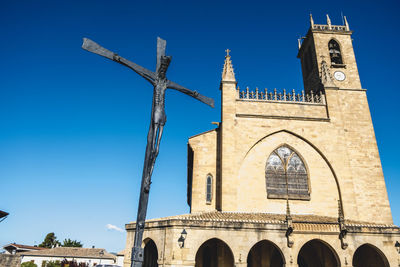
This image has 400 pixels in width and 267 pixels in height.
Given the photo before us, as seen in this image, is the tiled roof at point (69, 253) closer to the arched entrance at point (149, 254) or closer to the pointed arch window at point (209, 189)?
the arched entrance at point (149, 254)

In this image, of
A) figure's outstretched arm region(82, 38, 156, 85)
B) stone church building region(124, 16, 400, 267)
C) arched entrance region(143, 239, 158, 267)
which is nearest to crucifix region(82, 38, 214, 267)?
figure's outstretched arm region(82, 38, 156, 85)

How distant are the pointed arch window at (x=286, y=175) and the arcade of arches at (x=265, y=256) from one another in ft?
10.00

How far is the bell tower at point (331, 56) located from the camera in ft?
76.4

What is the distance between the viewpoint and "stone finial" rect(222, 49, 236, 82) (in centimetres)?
2095

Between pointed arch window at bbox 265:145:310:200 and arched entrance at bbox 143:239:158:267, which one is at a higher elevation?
pointed arch window at bbox 265:145:310:200

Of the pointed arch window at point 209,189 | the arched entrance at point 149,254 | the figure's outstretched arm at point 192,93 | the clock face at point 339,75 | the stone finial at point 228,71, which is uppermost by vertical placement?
the clock face at point 339,75

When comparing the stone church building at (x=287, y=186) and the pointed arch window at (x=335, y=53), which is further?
the pointed arch window at (x=335, y=53)

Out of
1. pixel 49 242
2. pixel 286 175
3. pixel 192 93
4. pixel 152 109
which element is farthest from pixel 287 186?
pixel 49 242

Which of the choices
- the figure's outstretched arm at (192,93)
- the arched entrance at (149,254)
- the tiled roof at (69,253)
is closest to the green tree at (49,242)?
the tiled roof at (69,253)

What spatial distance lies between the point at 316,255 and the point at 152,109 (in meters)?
15.3

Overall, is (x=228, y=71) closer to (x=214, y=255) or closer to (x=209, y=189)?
(x=209, y=189)

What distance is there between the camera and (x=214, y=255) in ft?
52.9

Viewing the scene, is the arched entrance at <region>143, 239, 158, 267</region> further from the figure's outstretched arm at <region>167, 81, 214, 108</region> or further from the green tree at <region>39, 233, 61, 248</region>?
the green tree at <region>39, 233, 61, 248</region>

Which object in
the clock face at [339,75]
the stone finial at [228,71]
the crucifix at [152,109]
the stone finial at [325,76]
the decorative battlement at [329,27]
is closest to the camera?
the crucifix at [152,109]
